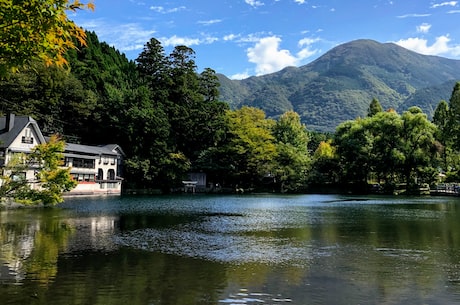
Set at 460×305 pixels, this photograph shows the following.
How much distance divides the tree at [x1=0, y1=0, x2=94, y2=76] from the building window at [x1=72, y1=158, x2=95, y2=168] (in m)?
56.9

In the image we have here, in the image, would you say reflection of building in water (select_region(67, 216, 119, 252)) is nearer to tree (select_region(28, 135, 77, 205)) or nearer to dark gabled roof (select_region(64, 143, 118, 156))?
tree (select_region(28, 135, 77, 205))

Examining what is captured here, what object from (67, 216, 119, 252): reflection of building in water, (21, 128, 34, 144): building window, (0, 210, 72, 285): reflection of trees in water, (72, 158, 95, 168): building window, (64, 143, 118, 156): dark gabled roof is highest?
(21, 128, 34, 144): building window

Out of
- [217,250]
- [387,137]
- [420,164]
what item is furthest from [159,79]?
[217,250]

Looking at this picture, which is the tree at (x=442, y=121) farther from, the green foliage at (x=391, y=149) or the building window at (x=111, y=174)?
the building window at (x=111, y=174)

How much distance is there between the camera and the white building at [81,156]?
46.6 meters

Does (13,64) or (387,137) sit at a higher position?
(387,137)

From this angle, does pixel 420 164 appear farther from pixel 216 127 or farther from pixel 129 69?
pixel 129 69

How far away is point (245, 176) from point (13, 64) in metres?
66.9

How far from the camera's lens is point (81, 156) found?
5875 cm

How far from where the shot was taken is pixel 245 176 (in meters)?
71.3

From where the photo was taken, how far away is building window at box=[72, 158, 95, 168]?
5850 centimetres

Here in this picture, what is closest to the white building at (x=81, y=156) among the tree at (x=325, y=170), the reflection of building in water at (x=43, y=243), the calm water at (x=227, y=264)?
the reflection of building in water at (x=43, y=243)

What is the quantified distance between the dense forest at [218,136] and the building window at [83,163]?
17.7 ft

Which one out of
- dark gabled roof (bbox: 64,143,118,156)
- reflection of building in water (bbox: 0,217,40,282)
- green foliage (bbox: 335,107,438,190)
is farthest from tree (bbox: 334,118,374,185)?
reflection of building in water (bbox: 0,217,40,282)
